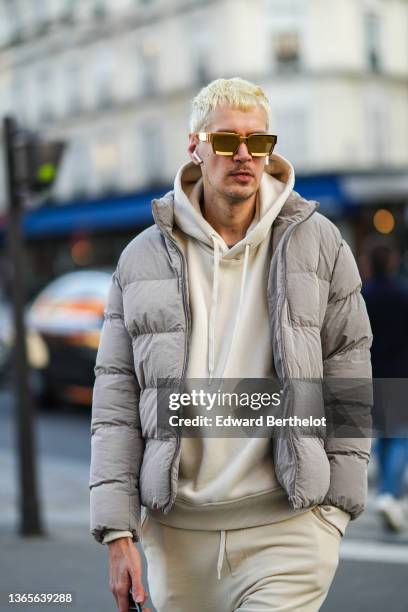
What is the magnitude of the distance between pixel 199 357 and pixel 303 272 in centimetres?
31

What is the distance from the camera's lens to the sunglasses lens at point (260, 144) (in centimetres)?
256

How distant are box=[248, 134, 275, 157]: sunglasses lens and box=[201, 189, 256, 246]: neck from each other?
11 cm

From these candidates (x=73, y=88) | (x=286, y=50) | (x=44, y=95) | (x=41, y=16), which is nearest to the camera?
(x=286, y=50)

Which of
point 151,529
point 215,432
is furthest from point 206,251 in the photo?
Result: point 151,529

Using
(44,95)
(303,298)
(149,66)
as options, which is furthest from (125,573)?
(44,95)

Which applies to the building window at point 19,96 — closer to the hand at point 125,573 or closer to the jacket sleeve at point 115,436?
the jacket sleeve at point 115,436

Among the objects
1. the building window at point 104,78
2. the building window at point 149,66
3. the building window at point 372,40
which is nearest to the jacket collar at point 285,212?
the building window at point 372,40

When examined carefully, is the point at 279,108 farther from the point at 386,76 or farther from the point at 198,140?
the point at 198,140

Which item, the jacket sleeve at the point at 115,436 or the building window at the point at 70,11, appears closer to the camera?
the jacket sleeve at the point at 115,436

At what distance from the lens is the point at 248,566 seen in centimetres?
257

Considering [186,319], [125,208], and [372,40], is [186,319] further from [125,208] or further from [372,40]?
[372,40]

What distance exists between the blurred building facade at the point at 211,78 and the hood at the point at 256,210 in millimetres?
26363

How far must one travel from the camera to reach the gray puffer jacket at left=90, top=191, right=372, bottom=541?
8.21 feet

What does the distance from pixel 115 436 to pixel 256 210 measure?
25.2 inches
